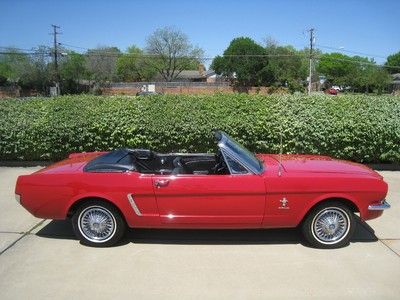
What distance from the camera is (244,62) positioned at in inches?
2421

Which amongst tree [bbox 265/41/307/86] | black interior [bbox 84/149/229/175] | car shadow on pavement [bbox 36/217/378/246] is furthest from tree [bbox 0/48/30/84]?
car shadow on pavement [bbox 36/217/378/246]

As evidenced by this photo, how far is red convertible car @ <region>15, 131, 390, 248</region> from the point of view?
4.57 metres

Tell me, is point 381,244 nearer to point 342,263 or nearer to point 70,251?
point 342,263

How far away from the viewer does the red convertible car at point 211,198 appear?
15.0ft

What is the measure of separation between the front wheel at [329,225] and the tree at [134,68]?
71.5 meters

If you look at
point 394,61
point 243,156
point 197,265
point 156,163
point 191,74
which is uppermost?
point 394,61

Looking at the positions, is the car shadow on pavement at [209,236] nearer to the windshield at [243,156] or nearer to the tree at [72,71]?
the windshield at [243,156]

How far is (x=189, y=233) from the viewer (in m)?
5.23

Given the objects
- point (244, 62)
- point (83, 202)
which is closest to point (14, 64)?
point (244, 62)

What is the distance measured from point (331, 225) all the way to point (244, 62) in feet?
192

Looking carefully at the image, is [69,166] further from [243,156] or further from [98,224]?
[243,156]

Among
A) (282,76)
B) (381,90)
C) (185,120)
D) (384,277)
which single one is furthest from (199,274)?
(381,90)

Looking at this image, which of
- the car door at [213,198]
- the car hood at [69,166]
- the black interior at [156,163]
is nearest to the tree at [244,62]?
the black interior at [156,163]

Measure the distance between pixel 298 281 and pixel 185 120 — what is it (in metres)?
5.16
